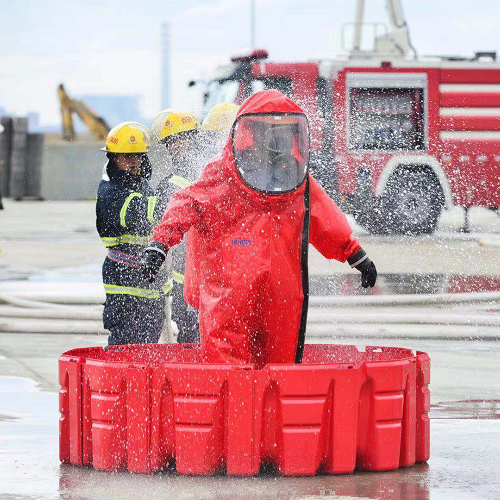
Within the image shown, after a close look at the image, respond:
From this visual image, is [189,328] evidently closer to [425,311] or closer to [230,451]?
[230,451]

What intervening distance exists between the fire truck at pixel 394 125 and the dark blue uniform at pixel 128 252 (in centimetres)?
1230

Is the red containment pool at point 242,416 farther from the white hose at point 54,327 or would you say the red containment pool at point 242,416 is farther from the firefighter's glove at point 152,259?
the white hose at point 54,327

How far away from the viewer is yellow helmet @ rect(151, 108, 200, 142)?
23.5 ft

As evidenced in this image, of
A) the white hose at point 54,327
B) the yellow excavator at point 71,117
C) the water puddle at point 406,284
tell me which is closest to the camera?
the white hose at point 54,327

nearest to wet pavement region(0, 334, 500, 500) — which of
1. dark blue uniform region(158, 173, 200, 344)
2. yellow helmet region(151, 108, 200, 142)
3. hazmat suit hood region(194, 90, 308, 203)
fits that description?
dark blue uniform region(158, 173, 200, 344)

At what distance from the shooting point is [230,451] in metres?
5.18

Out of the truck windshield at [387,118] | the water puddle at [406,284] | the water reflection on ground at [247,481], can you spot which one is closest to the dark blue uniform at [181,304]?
the water reflection on ground at [247,481]

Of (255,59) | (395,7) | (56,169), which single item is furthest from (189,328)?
(56,169)

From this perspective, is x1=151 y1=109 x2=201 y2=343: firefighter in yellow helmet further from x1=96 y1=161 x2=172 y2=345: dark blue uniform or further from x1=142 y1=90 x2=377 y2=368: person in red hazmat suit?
x1=142 y1=90 x2=377 y2=368: person in red hazmat suit

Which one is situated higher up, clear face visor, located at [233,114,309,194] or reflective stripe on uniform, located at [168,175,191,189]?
clear face visor, located at [233,114,309,194]

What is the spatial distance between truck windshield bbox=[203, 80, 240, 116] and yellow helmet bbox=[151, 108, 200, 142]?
12.1m

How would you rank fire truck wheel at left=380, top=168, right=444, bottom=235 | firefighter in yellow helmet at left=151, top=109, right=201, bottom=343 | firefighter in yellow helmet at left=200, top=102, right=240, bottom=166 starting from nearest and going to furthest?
firefighter in yellow helmet at left=151, top=109, right=201, bottom=343, firefighter in yellow helmet at left=200, top=102, right=240, bottom=166, fire truck wheel at left=380, top=168, right=444, bottom=235

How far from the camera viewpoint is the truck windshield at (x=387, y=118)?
65.2 ft

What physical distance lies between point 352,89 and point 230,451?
1525 cm
